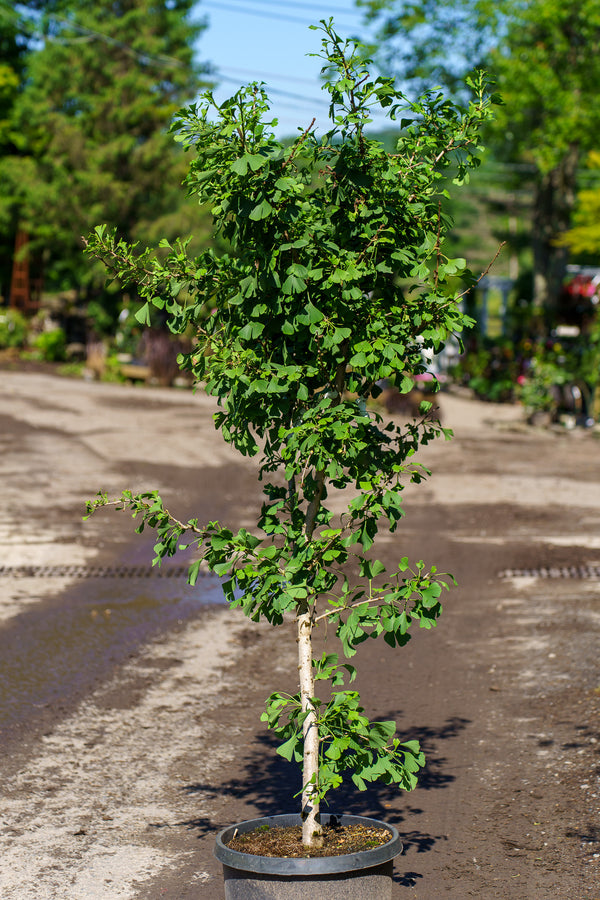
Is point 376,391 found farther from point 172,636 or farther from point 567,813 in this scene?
point 172,636

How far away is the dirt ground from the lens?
14.7ft

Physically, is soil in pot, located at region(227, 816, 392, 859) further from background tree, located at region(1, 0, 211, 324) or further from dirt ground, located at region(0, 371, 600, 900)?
background tree, located at region(1, 0, 211, 324)

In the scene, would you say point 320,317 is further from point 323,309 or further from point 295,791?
point 295,791

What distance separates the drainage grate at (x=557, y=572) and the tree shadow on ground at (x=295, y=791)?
4.16 metres

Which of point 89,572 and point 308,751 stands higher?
point 308,751

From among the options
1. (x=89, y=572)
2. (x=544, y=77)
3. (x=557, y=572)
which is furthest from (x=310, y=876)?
(x=544, y=77)

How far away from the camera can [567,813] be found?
493cm

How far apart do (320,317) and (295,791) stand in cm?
279

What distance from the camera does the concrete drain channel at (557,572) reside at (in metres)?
9.88

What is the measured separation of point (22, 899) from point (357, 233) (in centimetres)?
292

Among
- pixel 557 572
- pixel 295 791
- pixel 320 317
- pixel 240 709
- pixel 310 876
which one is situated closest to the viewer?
pixel 310 876

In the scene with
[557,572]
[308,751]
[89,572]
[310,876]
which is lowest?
[89,572]

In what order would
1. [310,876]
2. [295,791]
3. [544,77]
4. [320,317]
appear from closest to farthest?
[310,876]
[320,317]
[295,791]
[544,77]

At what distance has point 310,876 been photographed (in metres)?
3.16
